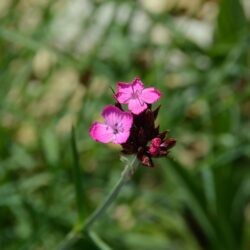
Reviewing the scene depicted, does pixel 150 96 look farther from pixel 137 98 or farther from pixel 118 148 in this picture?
pixel 118 148

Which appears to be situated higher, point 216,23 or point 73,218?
point 216,23

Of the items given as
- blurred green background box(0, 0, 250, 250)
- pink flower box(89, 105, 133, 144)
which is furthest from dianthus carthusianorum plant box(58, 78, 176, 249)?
blurred green background box(0, 0, 250, 250)

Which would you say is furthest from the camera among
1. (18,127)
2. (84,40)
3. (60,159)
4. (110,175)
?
(84,40)

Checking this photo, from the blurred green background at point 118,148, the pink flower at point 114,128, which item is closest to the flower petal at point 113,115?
the pink flower at point 114,128

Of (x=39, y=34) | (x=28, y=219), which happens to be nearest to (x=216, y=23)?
(x=39, y=34)

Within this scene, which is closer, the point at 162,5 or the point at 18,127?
the point at 18,127

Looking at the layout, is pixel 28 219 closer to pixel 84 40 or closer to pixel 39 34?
pixel 39 34

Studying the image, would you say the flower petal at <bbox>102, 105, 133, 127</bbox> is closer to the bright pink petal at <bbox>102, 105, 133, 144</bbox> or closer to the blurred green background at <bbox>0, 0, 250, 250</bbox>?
the bright pink petal at <bbox>102, 105, 133, 144</bbox>
